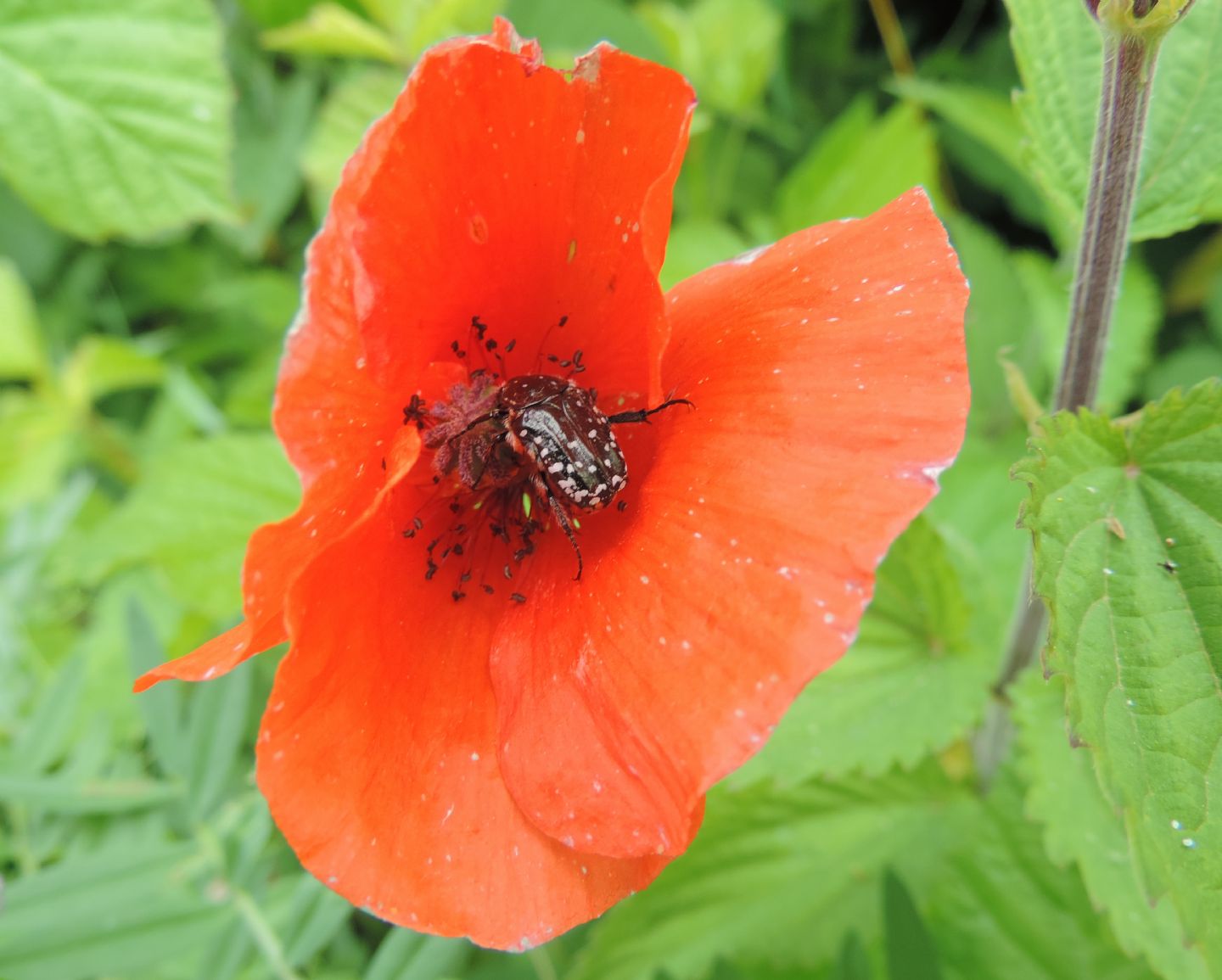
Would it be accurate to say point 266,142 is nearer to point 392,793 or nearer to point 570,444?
point 570,444

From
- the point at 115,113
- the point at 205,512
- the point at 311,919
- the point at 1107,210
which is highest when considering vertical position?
the point at 1107,210

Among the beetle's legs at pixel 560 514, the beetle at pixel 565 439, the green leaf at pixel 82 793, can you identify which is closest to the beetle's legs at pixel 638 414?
the beetle at pixel 565 439

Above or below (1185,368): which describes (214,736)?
below

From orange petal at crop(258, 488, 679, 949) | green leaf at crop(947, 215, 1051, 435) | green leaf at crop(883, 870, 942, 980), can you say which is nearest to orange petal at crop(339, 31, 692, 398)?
orange petal at crop(258, 488, 679, 949)

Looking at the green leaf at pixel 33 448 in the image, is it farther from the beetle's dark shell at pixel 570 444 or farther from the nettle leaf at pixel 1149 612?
the nettle leaf at pixel 1149 612

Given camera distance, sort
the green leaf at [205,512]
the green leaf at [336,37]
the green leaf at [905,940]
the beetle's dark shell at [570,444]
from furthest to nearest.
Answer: the green leaf at [336,37] → the green leaf at [205,512] → the green leaf at [905,940] → the beetle's dark shell at [570,444]

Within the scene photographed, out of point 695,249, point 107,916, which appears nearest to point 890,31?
point 695,249

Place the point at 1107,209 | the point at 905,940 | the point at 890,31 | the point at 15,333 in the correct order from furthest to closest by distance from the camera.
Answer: the point at 890,31, the point at 15,333, the point at 905,940, the point at 1107,209
